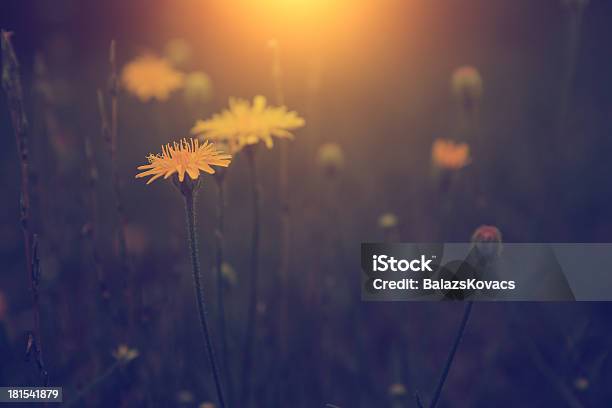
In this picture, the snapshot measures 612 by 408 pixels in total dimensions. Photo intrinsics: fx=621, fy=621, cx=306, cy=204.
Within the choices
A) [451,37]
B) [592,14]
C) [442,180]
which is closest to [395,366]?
[442,180]

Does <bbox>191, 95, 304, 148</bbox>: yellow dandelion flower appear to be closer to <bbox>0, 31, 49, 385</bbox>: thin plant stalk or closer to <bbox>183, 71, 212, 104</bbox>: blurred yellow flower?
<bbox>0, 31, 49, 385</bbox>: thin plant stalk

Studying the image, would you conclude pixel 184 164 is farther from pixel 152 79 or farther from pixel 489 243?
pixel 152 79

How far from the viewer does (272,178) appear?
3029 mm

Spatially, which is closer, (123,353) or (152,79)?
(123,353)

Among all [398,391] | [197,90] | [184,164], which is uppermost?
[197,90]

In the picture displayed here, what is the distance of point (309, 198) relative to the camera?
2.91 m

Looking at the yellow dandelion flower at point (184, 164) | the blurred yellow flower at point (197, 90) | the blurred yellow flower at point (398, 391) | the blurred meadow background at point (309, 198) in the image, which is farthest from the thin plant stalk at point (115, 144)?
the blurred yellow flower at point (197, 90)

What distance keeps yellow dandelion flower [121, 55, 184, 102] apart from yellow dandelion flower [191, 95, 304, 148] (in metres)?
1.07

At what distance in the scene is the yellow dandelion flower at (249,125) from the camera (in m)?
1.58

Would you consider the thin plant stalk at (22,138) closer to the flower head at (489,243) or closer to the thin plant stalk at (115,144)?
the thin plant stalk at (115,144)

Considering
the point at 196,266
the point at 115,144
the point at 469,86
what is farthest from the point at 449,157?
the point at 196,266

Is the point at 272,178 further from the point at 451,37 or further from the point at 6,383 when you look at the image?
the point at 451,37

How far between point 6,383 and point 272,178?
152 centimetres

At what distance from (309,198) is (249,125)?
1303mm
